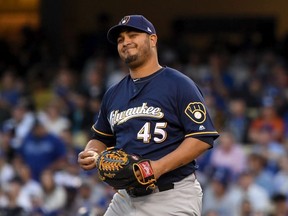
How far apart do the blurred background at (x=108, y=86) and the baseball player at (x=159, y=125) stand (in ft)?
4.80

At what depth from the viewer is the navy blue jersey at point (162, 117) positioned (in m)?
4.51

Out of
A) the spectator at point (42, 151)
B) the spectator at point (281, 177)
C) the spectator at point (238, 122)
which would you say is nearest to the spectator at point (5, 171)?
the spectator at point (42, 151)

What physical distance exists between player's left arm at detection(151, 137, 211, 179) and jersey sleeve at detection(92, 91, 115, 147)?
62cm

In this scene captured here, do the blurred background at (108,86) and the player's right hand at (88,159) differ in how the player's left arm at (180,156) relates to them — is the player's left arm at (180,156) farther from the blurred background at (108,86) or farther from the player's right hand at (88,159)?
the blurred background at (108,86)

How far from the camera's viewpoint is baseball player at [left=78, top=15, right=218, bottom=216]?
4492 mm

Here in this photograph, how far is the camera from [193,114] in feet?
14.7

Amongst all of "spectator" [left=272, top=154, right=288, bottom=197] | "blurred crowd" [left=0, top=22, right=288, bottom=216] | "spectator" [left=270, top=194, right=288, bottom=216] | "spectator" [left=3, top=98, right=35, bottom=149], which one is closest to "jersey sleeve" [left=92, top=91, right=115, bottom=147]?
"blurred crowd" [left=0, top=22, right=288, bottom=216]

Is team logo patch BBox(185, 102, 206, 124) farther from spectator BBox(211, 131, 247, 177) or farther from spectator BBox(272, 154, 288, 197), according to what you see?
spectator BBox(211, 131, 247, 177)

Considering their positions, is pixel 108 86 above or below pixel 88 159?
below

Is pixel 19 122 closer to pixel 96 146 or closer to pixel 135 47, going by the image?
pixel 96 146

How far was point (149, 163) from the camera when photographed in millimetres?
4422

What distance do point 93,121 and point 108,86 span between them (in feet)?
3.63

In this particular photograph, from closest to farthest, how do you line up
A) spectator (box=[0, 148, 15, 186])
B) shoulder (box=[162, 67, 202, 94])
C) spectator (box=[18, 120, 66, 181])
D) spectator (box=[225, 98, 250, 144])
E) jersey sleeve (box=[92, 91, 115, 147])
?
1. shoulder (box=[162, 67, 202, 94])
2. jersey sleeve (box=[92, 91, 115, 147])
3. spectator (box=[0, 148, 15, 186])
4. spectator (box=[18, 120, 66, 181])
5. spectator (box=[225, 98, 250, 144])

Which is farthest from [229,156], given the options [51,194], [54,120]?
[54,120]
